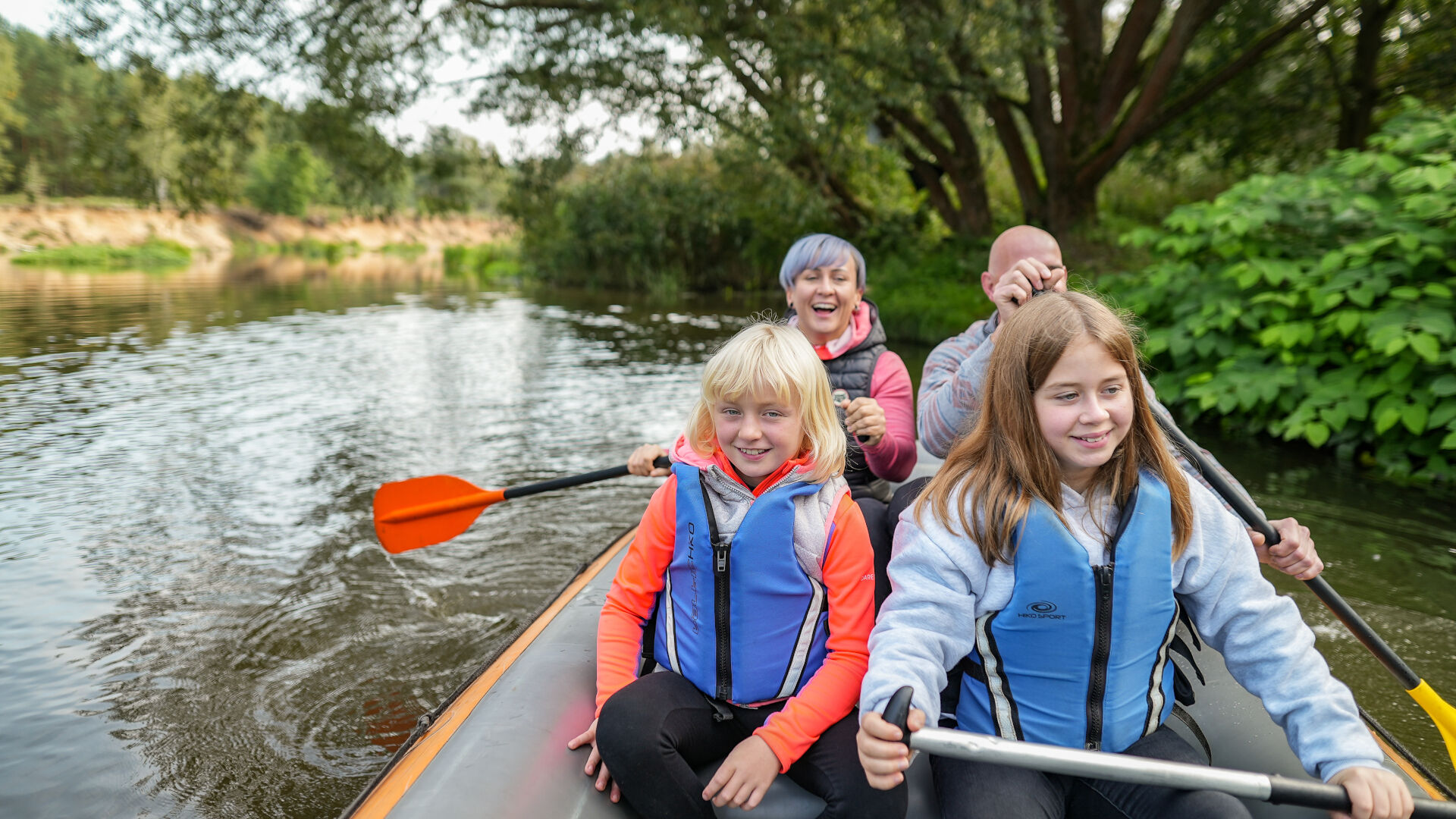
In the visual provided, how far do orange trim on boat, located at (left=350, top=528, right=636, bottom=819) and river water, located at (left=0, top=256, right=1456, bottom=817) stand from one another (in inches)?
24.9

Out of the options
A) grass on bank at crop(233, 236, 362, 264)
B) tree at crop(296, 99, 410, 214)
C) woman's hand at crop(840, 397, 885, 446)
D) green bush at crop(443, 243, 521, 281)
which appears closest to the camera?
woman's hand at crop(840, 397, 885, 446)

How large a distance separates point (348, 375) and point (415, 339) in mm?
2396

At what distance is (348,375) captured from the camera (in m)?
7.20

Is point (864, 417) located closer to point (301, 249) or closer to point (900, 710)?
point (900, 710)

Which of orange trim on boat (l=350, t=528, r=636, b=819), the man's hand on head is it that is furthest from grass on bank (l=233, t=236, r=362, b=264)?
the man's hand on head

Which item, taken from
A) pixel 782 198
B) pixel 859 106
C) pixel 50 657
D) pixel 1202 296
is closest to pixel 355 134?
pixel 782 198

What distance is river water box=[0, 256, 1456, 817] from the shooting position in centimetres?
221

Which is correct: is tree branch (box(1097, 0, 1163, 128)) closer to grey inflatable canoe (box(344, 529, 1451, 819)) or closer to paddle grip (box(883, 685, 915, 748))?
grey inflatable canoe (box(344, 529, 1451, 819))

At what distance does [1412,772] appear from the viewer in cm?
139

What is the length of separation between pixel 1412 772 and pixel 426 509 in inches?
100

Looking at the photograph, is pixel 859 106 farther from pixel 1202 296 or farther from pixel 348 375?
pixel 348 375

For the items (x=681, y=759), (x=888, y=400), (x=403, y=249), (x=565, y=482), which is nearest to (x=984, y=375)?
(x=888, y=400)

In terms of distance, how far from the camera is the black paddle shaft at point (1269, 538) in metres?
1.67

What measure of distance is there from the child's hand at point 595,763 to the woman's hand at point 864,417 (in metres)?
0.87
